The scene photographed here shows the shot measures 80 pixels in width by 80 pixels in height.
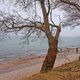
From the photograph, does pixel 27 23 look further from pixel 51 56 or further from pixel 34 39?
pixel 51 56

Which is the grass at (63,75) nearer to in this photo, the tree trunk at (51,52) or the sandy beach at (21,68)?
the sandy beach at (21,68)

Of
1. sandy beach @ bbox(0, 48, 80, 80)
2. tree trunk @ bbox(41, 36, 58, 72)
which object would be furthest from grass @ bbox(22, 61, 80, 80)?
tree trunk @ bbox(41, 36, 58, 72)

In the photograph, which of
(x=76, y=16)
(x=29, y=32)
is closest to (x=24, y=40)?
(x=29, y=32)

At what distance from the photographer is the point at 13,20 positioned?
45.2ft

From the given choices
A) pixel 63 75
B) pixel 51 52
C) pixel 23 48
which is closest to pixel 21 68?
pixel 51 52

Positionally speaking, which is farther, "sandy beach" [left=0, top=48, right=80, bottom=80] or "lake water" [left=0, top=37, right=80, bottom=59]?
"sandy beach" [left=0, top=48, right=80, bottom=80]

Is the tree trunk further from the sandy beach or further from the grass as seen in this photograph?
the grass

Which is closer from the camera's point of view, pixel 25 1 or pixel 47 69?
pixel 25 1

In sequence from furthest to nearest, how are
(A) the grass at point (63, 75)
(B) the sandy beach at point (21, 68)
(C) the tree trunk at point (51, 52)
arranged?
(B) the sandy beach at point (21, 68) < (C) the tree trunk at point (51, 52) < (A) the grass at point (63, 75)

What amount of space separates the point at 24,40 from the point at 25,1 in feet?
8.02

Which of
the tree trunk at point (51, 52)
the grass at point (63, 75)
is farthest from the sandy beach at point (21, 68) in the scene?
the grass at point (63, 75)

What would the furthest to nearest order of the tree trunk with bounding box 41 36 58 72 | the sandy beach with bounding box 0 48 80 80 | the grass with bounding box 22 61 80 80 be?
the sandy beach with bounding box 0 48 80 80, the tree trunk with bounding box 41 36 58 72, the grass with bounding box 22 61 80 80

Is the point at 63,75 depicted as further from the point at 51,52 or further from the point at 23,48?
the point at 23,48

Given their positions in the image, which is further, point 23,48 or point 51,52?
point 23,48
